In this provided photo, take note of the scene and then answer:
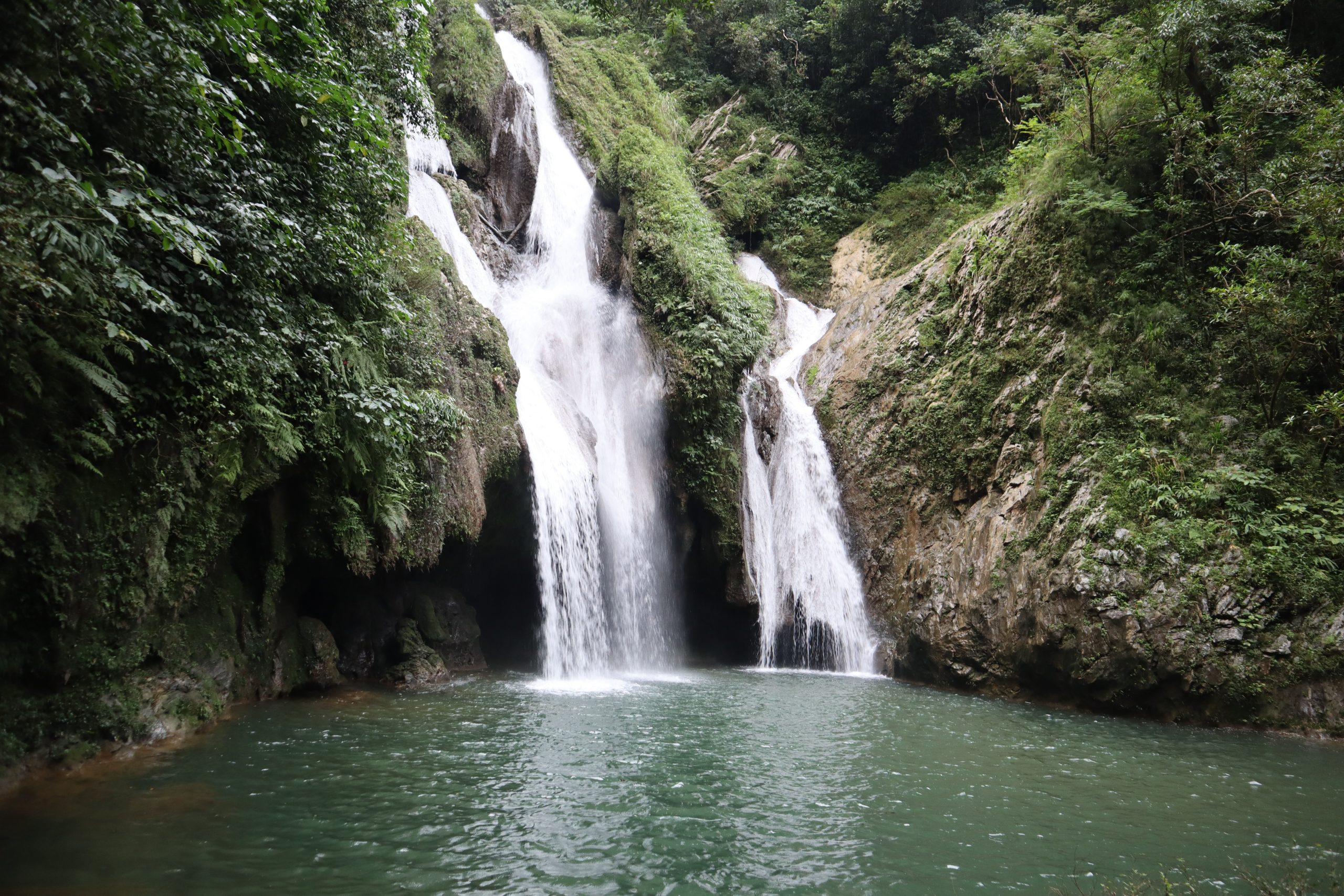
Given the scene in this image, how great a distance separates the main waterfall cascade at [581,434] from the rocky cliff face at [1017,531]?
15.5ft

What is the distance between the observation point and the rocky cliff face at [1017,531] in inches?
403

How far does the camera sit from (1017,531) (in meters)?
13.1

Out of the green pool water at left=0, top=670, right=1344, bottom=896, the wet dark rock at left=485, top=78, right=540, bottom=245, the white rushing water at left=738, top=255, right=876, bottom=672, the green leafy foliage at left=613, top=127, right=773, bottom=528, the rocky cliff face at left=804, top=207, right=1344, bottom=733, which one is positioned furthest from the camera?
the wet dark rock at left=485, top=78, right=540, bottom=245

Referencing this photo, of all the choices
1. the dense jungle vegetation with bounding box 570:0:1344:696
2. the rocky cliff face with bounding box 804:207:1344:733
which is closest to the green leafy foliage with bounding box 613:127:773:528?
the rocky cliff face with bounding box 804:207:1344:733

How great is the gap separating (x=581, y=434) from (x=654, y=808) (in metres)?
9.94

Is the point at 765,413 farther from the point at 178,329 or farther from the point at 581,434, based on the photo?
the point at 178,329

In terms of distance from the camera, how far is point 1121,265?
46.4 ft

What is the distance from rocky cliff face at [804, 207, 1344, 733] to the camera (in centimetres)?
1023

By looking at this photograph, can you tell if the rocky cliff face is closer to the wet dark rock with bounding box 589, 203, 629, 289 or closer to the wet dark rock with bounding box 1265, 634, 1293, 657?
the wet dark rock with bounding box 1265, 634, 1293, 657

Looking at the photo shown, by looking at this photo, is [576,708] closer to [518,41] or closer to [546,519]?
[546,519]

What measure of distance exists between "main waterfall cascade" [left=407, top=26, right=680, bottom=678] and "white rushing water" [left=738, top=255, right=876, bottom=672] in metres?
2.15

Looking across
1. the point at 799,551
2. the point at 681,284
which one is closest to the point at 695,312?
the point at 681,284

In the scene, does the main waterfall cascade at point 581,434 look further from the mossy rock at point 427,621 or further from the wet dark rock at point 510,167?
the mossy rock at point 427,621

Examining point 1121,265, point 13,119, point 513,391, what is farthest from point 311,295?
point 1121,265
